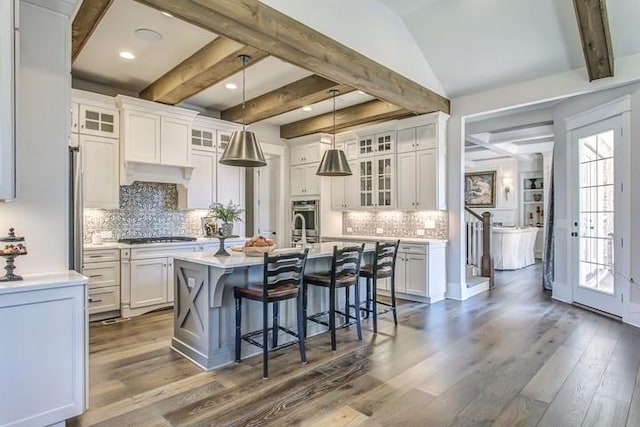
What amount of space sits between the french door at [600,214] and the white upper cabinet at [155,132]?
5.39 meters

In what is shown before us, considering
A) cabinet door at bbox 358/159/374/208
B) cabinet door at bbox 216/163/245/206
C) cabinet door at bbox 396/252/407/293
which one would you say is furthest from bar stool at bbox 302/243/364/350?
cabinet door at bbox 216/163/245/206

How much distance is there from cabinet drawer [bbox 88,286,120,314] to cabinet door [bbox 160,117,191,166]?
175 cm

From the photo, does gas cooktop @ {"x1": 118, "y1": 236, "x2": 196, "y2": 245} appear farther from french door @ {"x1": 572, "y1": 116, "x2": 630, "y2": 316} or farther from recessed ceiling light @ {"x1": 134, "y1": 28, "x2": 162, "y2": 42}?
french door @ {"x1": 572, "y1": 116, "x2": 630, "y2": 316}

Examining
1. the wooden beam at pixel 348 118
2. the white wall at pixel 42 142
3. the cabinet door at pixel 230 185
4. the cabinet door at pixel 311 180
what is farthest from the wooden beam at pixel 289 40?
the cabinet door at pixel 230 185

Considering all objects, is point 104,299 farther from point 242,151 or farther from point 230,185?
point 242,151

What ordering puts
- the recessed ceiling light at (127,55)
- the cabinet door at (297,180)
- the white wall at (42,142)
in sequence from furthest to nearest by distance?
1. the cabinet door at (297,180)
2. the recessed ceiling light at (127,55)
3. the white wall at (42,142)

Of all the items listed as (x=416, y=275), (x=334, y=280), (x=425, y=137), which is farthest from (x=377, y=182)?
(x=334, y=280)

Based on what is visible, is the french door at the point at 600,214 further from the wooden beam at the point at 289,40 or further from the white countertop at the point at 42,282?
the white countertop at the point at 42,282

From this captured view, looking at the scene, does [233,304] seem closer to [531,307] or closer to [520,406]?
[520,406]

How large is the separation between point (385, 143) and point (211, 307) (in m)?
4.03

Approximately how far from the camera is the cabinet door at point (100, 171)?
460cm

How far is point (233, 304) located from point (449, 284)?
357 centimetres

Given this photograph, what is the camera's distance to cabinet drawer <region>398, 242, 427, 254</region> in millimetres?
5309

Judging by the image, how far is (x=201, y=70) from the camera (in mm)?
4008
